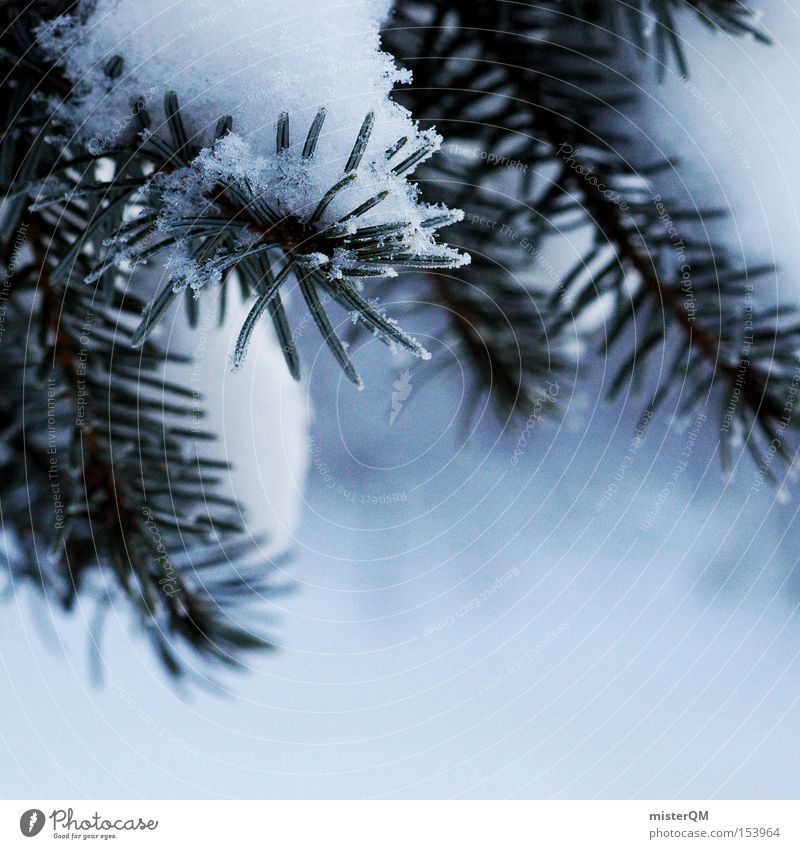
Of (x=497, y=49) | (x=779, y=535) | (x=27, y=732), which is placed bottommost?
(x=27, y=732)

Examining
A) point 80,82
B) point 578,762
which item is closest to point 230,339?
point 80,82

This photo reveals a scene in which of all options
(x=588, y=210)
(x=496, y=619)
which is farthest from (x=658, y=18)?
(x=496, y=619)

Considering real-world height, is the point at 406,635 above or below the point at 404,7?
below

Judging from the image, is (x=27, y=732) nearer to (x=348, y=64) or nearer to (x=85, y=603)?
(x=85, y=603)
